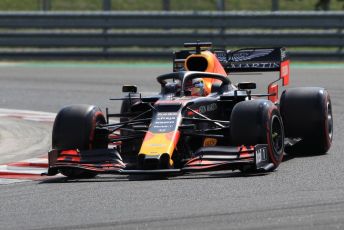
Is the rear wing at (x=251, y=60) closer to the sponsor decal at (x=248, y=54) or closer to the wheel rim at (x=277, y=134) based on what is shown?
the sponsor decal at (x=248, y=54)

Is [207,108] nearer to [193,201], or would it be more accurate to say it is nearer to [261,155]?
[261,155]

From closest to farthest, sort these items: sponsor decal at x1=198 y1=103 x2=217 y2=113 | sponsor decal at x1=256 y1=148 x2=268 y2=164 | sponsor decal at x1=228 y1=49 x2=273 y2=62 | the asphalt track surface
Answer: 1. the asphalt track surface
2. sponsor decal at x1=256 y1=148 x2=268 y2=164
3. sponsor decal at x1=198 y1=103 x2=217 y2=113
4. sponsor decal at x1=228 y1=49 x2=273 y2=62

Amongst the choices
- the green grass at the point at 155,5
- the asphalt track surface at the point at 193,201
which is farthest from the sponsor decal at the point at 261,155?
the green grass at the point at 155,5

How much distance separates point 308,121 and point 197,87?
1251 millimetres

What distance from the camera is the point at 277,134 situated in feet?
33.1

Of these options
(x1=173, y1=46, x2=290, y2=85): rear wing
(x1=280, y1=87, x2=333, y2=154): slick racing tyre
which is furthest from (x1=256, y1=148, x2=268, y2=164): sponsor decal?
(x1=173, y1=46, x2=290, y2=85): rear wing

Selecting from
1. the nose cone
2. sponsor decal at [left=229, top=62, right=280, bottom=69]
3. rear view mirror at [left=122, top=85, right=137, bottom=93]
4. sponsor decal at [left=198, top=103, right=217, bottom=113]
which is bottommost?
the nose cone

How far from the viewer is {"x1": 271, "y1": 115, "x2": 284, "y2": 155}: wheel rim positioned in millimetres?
9977

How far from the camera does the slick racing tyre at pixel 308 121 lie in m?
10.9

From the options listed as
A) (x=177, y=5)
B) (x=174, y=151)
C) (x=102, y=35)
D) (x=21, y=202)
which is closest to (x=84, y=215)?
(x=21, y=202)

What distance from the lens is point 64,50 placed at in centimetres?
2430

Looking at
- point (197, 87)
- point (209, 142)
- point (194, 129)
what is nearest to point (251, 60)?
point (197, 87)

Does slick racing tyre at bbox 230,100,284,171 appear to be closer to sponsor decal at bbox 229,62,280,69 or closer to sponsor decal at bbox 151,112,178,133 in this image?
sponsor decal at bbox 151,112,178,133

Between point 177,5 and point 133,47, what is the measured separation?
14569 millimetres
